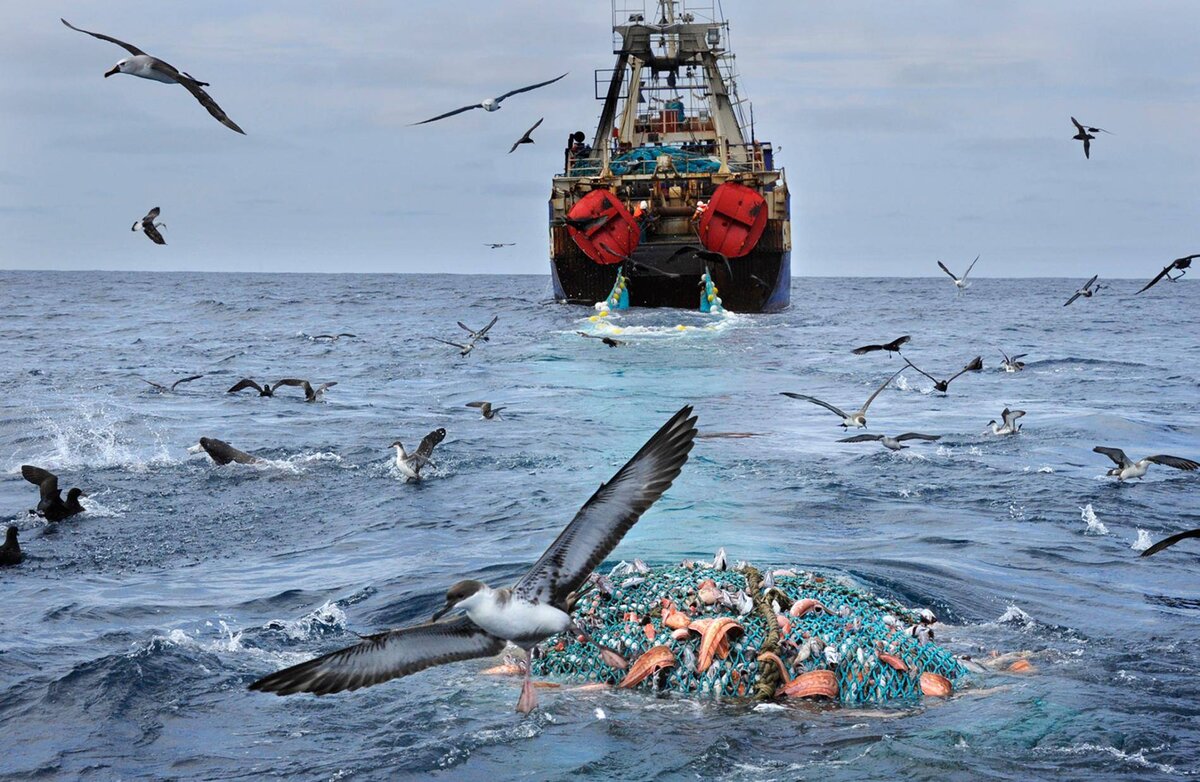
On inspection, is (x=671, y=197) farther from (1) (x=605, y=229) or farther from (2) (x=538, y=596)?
(2) (x=538, y=596)

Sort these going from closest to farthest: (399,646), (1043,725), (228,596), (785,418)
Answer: (399,646) → (1043,725) → (228,596) → (785,418)

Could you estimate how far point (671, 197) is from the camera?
43188 mm

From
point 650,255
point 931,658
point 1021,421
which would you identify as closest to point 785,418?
point 1021,421

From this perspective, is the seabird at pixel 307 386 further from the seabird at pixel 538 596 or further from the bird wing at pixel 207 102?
the seabird at pixel 538 596

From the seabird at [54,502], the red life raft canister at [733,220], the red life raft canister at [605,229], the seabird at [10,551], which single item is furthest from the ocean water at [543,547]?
the red life raft canister at [605,229]

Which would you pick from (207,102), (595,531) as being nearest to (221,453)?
(207,102)

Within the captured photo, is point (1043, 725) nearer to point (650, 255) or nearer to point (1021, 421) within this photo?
point (1021, 421)

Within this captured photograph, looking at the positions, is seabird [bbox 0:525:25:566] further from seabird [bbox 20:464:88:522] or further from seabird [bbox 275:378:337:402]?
seabird [bbox 275:378:337:402]

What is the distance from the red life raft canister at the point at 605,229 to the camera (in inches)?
1618

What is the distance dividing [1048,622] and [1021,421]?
1286 cm

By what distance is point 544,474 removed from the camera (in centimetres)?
1683

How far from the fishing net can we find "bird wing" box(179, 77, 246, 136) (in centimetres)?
367

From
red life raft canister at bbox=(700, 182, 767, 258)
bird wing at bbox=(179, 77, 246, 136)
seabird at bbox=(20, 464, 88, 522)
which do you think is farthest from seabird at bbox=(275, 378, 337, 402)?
red life raft canister at bbox=(700, 182, 767, 258)

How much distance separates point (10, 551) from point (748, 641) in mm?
7761
